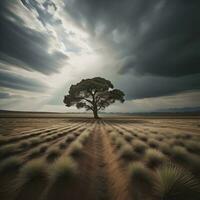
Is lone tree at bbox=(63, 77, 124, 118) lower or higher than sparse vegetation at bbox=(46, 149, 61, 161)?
higher

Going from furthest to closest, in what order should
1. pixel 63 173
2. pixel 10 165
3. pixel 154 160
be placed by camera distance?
pixel 154 160 < pixel 10 165 < pixel 63 173

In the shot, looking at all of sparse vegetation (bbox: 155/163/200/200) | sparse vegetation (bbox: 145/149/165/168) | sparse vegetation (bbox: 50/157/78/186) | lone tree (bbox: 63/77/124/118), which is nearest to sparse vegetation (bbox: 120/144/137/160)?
sparse vegetation (bbox: 145/149/165/168)

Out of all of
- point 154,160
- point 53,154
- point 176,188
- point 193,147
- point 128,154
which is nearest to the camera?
point 176,188

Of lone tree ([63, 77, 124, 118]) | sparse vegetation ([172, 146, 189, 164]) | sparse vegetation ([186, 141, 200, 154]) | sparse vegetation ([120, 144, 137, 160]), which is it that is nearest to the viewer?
sparse vegetation ([172, 146, 189, 164])

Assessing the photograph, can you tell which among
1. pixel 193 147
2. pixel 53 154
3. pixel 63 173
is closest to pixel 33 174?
pixel 63 173

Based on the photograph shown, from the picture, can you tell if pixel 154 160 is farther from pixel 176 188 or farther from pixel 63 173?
pixel 63 173

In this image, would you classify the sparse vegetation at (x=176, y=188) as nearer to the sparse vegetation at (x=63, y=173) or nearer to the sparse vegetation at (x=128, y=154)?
the sparse vegetation at (x=128, y=154)

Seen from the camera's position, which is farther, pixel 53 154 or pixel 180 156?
pixel 53 154

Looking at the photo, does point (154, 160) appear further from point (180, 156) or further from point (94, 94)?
point (94, 94)

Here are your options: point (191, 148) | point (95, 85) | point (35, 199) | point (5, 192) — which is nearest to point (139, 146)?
point (191, 148)

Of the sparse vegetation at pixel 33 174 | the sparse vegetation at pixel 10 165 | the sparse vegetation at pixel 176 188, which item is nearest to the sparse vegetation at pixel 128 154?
A: the sparse vegetation at pixel 176 188

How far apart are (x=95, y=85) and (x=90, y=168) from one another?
2938 centimetres

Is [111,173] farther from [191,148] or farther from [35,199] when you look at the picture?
[191,148]

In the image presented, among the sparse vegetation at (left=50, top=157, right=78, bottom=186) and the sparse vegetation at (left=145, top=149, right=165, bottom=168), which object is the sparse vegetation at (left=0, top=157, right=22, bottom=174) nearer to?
the sparse vegetation at (left=50, top=157, right=78, bottom=186)
